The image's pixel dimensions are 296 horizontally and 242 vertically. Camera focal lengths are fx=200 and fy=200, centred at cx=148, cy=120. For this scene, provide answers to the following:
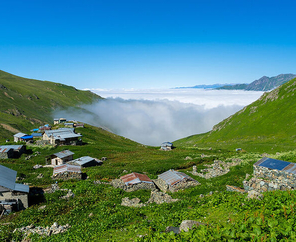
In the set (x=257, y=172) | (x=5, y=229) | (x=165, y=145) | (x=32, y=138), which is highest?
(x=257, y=172)

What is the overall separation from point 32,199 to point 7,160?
128 feet

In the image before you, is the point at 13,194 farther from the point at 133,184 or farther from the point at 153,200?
the point at 153,200

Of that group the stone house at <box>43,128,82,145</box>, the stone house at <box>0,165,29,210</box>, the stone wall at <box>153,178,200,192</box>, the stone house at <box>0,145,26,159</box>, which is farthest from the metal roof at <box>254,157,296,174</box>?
the stone house at <box>43,128,82,145</box>

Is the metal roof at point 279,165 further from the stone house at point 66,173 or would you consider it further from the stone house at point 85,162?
the stone house at point 85,162

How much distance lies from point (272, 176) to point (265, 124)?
104m

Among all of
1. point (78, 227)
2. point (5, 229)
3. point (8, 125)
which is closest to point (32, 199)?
point (5, 229)

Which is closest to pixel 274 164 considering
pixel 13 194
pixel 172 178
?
pixel 172 178

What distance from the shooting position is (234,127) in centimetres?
13375

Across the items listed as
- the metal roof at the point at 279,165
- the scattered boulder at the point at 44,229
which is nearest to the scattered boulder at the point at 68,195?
the scattered boulder at the point at 44,229

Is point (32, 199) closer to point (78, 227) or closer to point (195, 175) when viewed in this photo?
point (78, 227)

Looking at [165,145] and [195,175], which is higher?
Answer: [195,175]

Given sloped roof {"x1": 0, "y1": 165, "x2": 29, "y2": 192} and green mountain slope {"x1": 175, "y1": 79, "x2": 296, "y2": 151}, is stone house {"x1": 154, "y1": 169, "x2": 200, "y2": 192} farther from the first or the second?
green mountain slope {"x1": 175, "y1": 79, "x2": 296, "y2": 151}

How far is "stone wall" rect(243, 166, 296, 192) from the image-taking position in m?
18.8

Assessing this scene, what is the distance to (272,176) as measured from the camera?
73.0 feet
